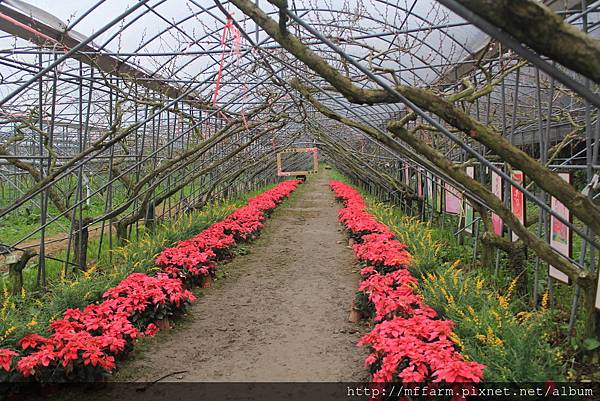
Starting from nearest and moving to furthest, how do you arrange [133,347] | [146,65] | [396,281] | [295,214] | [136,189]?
[133,347] < [396,281] < [136,189] < [146,65] < [295,214]

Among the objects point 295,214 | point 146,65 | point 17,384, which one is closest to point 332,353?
point 17,384

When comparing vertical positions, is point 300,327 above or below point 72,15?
below

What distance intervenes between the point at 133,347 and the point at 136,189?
355cm

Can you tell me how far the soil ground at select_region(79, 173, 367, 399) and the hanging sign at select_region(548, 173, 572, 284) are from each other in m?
1.68

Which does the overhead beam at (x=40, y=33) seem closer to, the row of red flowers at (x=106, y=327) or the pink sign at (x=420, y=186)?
the row of red flowers at (x=106, y=327)

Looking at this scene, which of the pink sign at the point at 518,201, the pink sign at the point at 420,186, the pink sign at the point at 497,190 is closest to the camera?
the pink sign at the point at 518,201

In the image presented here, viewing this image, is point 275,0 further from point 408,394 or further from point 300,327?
point 300,327

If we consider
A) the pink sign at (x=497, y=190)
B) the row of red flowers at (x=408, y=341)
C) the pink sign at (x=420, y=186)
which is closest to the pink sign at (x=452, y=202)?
the pink sign at (x=497, y=190)

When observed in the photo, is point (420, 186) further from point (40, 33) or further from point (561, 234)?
point (40, 33)

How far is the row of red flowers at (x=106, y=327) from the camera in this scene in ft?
11.8

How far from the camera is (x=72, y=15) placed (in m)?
5.78

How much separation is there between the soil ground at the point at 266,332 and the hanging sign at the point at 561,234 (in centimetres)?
168

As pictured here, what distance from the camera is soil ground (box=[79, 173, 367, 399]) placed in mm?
4230

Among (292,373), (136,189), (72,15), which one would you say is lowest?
(292,373)
